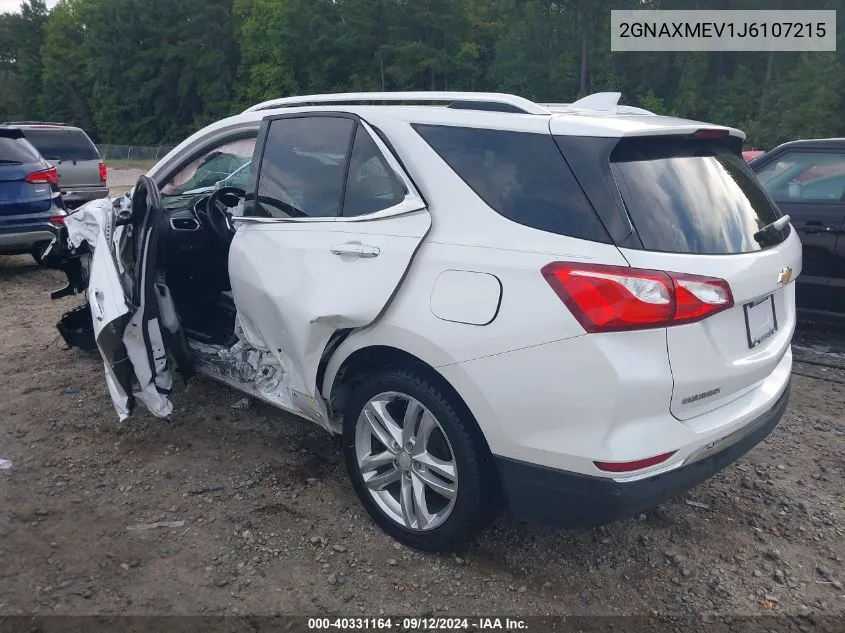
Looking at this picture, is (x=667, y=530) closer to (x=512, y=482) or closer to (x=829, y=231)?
(x=512, y=482)

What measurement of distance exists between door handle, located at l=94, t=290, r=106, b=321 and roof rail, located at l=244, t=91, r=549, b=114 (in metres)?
1.29

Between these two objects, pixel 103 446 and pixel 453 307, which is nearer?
pixel 453 307

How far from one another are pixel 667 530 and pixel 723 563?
0.94 feet

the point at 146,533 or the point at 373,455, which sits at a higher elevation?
the point at 373,455

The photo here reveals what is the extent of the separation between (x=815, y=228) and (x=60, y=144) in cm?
1216

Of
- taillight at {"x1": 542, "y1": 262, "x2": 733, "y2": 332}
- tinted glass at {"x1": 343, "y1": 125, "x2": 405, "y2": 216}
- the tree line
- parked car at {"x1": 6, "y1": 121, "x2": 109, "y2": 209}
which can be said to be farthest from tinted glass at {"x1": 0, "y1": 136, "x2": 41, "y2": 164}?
the tree line

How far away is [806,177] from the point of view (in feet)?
19.1

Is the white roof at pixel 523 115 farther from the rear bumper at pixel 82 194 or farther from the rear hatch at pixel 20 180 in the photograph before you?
the rear bumper at pixel 82 194

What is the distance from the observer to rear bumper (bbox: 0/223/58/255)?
760 cm

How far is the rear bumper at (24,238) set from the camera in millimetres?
7602

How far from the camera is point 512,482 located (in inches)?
101

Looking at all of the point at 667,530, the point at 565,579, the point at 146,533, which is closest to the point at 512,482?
the point at 565,579

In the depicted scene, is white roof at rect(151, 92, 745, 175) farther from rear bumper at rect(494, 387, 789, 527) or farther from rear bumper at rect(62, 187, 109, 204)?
rear bumper at rect(62, 187, 109, 204)

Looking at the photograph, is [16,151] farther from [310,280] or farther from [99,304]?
[310,280]
